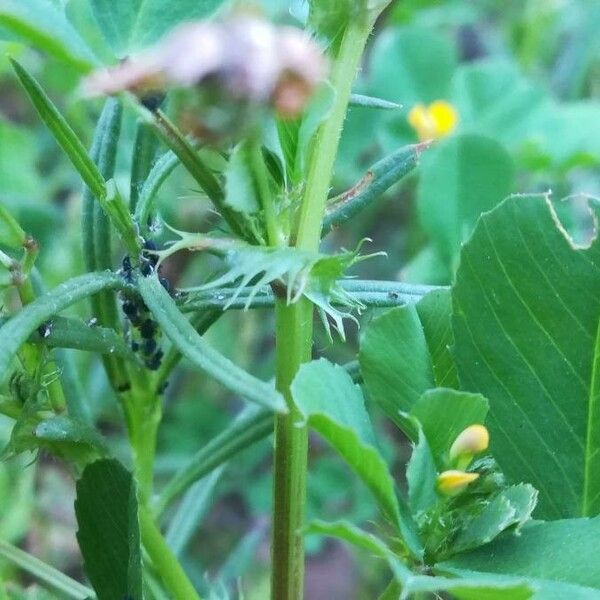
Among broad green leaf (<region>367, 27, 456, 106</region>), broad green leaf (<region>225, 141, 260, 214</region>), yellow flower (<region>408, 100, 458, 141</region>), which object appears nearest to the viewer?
broad green leaf (<region>225, 141, 260, 214</region>)

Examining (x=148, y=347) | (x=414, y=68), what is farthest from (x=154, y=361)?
(x=414, y=68)

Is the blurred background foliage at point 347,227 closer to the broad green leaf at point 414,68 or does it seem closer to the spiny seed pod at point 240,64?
the broad green leaf at point 414,68

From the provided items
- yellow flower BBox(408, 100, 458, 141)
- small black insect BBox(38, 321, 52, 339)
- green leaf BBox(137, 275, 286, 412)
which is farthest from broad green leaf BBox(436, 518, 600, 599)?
yellow flower BBox(408, 100, 458, 141)

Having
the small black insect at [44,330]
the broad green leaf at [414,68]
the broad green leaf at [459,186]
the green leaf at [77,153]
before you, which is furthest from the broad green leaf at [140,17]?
the broad green leaf at [414,68]

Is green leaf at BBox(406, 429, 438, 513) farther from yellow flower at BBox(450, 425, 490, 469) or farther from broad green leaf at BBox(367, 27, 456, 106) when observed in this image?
broad green leaf at BBox(367, 27, 456, 106)

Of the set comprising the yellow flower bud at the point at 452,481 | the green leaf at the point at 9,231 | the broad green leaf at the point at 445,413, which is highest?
the green leaf at the point at 9,231

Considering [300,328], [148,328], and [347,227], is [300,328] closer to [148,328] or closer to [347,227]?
[148,328]

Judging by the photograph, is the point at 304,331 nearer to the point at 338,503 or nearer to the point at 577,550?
the point at 577,550

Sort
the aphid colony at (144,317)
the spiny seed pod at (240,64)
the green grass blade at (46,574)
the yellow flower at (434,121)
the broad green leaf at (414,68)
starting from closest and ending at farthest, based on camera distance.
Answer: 1. the spiny seed pod at (240,64)
2. the aphid colony at (144,317)
3. the green grass blade at (46,574)
4. the yellow flower at (434,121)
5. the broad green leaf at (414,68)

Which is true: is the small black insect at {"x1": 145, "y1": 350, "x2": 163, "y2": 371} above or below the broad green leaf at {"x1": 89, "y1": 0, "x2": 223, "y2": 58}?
below
